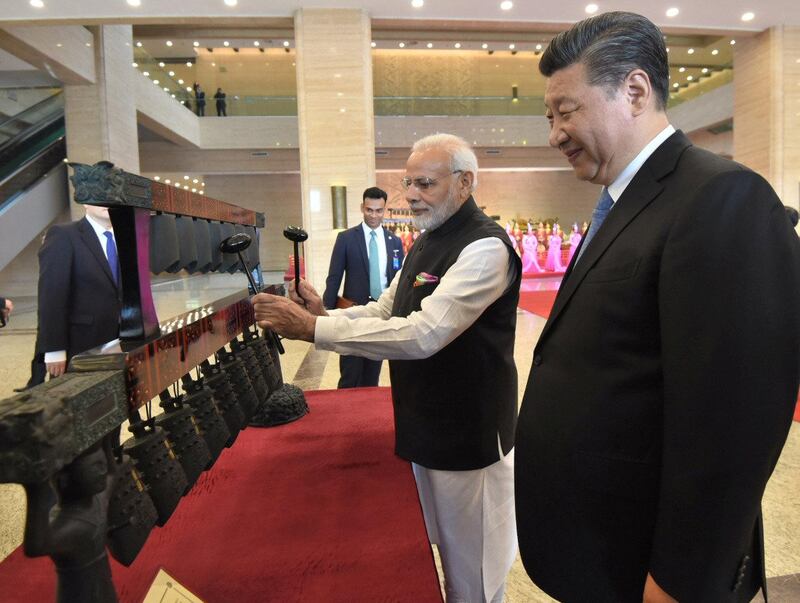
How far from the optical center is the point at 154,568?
125 centimetres

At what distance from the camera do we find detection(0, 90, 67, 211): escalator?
11.0 metres

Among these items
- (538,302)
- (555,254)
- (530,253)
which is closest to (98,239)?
(538,302)

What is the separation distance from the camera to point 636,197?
3.20ft

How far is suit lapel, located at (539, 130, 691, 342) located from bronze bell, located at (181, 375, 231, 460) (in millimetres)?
856

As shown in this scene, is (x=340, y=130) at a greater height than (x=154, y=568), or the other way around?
(x=340, y=130)

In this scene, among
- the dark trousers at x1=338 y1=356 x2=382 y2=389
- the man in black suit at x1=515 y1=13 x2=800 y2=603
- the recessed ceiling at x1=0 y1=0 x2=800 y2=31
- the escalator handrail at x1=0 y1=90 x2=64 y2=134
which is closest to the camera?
the man in black suit at x1=515 y1=13 x2=800 y2=603

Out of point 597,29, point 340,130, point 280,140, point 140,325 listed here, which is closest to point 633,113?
point 597,29

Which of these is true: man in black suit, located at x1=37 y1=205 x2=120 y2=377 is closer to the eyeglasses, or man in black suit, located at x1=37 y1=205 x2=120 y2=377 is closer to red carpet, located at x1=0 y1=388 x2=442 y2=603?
red carpet, located at x1=0 y1=388 x2=442 y2=603

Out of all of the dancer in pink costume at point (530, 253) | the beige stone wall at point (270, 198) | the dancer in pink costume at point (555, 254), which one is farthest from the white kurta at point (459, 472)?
the beige stone wall at point (270, 198)

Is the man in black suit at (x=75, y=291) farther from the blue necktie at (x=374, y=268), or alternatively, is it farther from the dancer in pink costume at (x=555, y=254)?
the dancer in pink costume at (x=555, y=254)

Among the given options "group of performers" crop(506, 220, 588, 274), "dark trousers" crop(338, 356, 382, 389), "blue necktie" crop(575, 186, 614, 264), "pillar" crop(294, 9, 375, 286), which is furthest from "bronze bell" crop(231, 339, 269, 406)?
"group of performers" crop(506, 220, 588, 274)

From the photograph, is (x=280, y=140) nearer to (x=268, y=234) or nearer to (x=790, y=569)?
(x=268, y=234)

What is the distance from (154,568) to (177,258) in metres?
0.70

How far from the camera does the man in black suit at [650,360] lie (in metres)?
0.79
